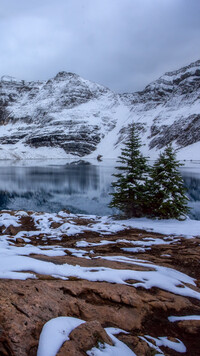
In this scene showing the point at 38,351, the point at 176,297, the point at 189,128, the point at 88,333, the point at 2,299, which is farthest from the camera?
the point at 189,128

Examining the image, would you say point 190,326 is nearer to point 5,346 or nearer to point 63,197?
point 5,346

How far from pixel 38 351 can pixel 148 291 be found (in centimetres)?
291

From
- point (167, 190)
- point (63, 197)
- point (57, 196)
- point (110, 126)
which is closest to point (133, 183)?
point (167, 190)

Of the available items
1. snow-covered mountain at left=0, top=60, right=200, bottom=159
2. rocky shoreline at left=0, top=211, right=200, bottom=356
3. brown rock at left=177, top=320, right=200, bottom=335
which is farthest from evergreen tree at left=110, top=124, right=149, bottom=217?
snow-covered mountain at left=0, top=60, right=200, bottom=159

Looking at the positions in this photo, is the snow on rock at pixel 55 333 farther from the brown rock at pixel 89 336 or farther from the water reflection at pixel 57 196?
the water reflection at pixel 57 196

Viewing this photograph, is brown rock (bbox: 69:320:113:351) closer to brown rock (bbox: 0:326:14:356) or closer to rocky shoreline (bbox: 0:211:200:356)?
rocky shoreline (bbox: 0:211:200:356)

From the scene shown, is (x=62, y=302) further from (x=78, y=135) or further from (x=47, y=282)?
(x=78, y=135)

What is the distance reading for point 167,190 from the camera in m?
16.6

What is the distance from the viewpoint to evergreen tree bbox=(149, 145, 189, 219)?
16.1 m

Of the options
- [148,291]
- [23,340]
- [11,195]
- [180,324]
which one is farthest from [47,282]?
[11,195]

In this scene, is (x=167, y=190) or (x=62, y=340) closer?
(x=62, y=340)

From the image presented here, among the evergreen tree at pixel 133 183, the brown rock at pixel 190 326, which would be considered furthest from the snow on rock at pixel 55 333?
the evergreen tree at pixel 133 183

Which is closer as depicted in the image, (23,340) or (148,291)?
(23,340)

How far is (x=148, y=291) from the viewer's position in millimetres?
5129
